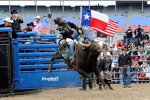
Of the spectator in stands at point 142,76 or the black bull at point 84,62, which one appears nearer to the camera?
the black bull at point 84,62

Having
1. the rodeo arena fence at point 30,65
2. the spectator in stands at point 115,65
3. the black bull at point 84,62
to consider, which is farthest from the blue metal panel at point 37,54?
the spectator in stands at point 115,65

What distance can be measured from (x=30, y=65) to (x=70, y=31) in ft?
5.41

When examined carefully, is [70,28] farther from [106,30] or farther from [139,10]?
[139,10]

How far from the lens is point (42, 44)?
12969 mm

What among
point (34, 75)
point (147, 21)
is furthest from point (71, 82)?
point (147, 21)

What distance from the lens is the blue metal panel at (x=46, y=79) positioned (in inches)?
486

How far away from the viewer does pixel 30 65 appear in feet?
41.6

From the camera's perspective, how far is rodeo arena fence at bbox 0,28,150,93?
1160cm

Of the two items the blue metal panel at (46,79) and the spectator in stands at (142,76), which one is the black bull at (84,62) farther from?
the spectator in stands at (142,76)

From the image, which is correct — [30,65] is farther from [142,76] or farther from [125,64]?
[142,76]

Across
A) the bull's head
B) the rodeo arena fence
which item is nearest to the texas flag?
the rodeo arena fence

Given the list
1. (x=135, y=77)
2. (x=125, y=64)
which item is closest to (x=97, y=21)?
(x=125, y=64)

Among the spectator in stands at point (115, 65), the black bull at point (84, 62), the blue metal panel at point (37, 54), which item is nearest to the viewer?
the black bull at point (84, 62)

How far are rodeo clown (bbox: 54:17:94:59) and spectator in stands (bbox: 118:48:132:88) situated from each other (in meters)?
3.21
